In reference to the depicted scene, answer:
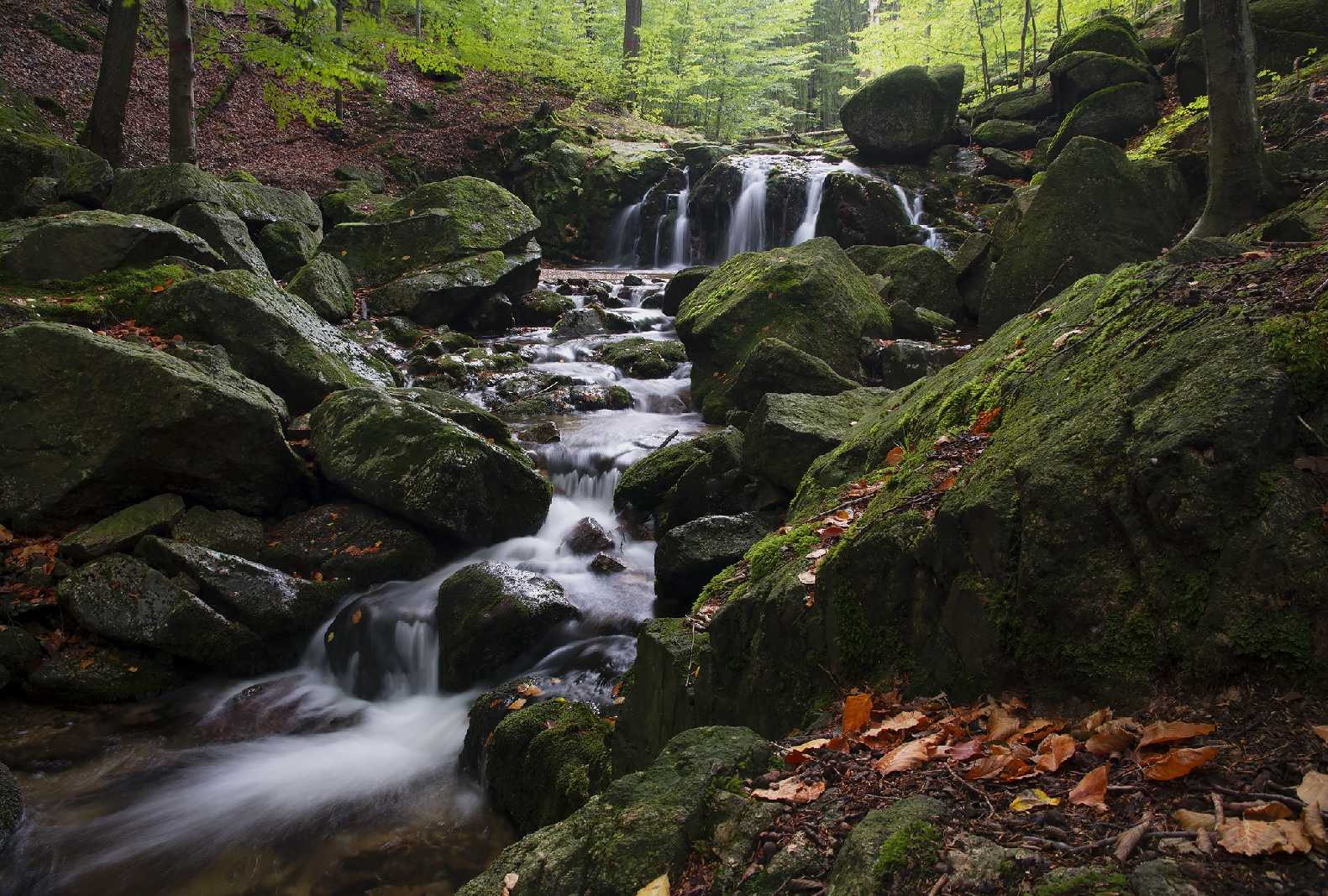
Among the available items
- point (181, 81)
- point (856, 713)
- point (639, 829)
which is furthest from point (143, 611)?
point (181, 81)

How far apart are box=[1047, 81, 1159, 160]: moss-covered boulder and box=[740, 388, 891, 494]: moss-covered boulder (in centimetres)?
1122

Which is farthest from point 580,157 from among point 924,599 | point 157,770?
point 924,599

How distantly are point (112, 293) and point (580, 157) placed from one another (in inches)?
604

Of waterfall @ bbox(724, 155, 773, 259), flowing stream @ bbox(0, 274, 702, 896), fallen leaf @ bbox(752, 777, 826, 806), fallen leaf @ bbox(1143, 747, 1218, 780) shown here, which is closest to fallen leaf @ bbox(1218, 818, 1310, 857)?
fallen leaf @ bbox(1143, 747, 1218, 780)

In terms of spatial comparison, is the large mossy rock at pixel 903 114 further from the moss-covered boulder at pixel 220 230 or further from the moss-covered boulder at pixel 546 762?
the moss-covered boulder at pixel 546 762

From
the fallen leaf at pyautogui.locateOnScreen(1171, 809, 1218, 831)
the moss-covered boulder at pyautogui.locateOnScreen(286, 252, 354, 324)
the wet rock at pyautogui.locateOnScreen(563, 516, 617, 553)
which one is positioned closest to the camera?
the fallen leaf at pyautogui.locateOnScreen(1171, 809, 1218, 831)

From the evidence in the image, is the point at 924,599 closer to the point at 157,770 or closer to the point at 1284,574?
the point at 1284,574

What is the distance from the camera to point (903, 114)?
19.0 m

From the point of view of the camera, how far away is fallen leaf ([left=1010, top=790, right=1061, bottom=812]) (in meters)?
1.74

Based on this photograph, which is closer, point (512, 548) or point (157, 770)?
point (157, 770)

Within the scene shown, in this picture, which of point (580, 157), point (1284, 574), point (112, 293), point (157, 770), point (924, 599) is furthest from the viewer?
point (580, 157)

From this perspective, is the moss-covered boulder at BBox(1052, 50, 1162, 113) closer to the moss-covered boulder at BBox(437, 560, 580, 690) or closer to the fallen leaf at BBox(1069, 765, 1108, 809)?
the moss-covered boulder at BBox(437, 560, 580, 690)

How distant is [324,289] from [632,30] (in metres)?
21.2

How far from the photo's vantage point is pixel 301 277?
11672 mm
